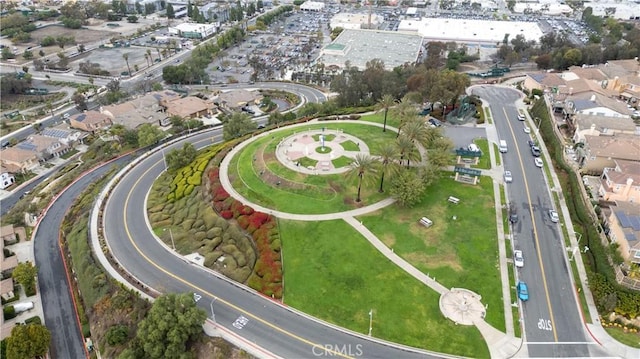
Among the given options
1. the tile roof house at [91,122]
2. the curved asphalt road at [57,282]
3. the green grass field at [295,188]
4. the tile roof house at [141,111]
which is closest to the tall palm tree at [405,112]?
the green grass field at [295,188]

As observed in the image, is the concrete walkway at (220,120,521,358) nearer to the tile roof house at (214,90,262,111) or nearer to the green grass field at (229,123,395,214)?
the green grass field at (229,123,395,214)

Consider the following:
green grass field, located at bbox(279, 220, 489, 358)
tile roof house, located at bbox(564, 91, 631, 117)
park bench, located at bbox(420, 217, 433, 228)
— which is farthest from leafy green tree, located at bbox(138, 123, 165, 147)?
tile roof house, located at bbox(564, 91, 631, 117)

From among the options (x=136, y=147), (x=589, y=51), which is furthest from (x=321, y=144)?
(x=589, y=51)

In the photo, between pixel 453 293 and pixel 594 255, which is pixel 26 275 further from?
pixel 594 255

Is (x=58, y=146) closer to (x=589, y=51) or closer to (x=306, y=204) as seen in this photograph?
(x=306, y=204)

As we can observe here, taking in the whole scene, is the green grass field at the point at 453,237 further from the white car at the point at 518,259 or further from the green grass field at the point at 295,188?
the green grass field at the point at 295,188

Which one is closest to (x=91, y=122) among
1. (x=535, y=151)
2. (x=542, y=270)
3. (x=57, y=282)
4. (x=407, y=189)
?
(x=57, y=282)
